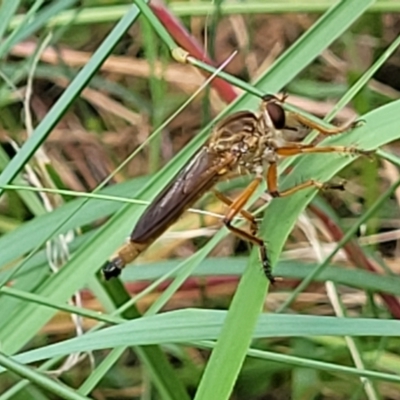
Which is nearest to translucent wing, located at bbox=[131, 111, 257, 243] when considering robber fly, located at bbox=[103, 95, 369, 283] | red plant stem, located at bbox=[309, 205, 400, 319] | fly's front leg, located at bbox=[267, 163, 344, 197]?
robber fly, located at bbox=[103, 95, 369, 283]

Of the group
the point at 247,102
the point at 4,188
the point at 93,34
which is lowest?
the point at 4,188

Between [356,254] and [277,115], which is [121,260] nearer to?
[277,115]

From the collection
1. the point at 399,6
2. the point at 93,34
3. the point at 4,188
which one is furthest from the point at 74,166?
the point at 4,188

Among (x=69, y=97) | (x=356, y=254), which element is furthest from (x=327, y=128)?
(x=356, y=254)

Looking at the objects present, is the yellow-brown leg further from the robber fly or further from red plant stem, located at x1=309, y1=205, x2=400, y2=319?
red plant stem, located at x1=309, y1=205, x2=400, y2=319

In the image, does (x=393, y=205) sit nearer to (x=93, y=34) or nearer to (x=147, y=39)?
(x=147, y=39)

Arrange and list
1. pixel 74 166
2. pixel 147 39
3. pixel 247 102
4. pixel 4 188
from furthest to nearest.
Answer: pixel 74 166 → pixel 147 39 → pixel 247 102 → pixel 4 188

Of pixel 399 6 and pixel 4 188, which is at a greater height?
pixel 399 6
